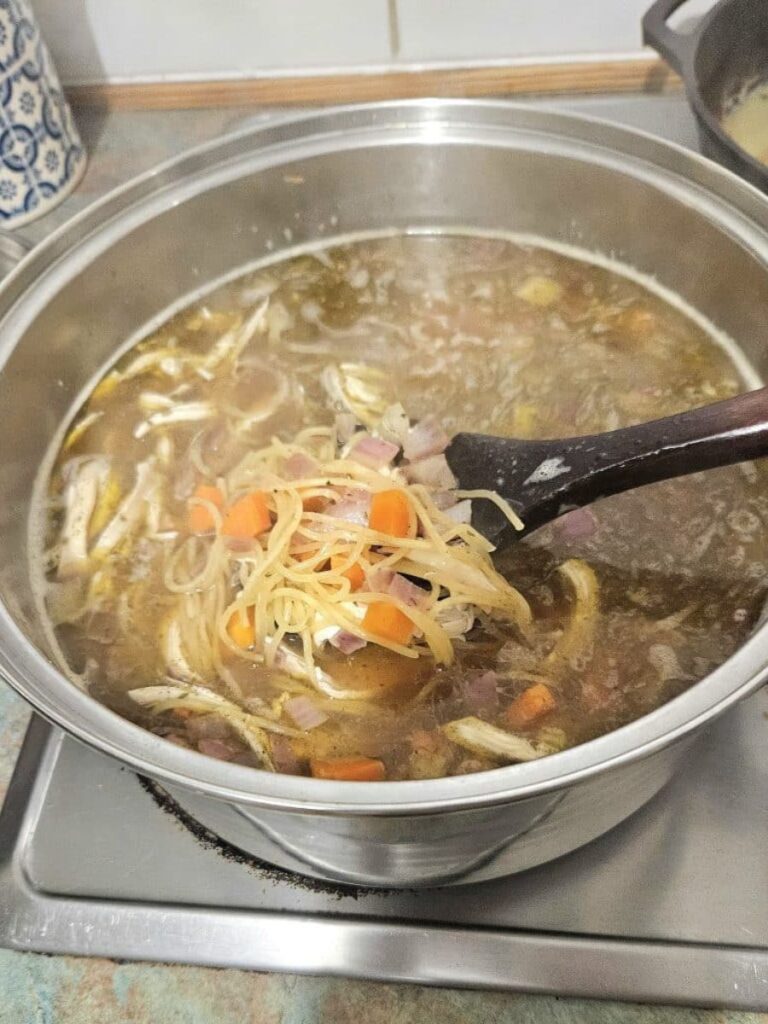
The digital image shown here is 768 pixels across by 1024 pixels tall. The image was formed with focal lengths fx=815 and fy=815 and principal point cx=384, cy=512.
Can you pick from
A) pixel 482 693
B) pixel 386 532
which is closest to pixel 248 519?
pixel 386 532

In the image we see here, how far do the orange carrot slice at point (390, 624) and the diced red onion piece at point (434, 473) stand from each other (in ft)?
0.77

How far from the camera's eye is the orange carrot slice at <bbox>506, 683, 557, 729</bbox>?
1.13 m

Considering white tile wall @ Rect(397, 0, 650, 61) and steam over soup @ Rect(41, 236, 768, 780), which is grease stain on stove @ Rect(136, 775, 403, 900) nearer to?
steam over soup @ Rect(41, 236, 768, 780)

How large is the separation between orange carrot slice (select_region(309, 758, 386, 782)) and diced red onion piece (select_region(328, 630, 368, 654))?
0.17 meters

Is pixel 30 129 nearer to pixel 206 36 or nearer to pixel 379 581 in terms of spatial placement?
pixel 206 36

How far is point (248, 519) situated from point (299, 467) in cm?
13

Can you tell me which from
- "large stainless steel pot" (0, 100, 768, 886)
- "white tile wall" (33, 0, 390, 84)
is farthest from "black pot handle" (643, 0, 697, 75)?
"white tile wall" (33, 0, 390, 84)

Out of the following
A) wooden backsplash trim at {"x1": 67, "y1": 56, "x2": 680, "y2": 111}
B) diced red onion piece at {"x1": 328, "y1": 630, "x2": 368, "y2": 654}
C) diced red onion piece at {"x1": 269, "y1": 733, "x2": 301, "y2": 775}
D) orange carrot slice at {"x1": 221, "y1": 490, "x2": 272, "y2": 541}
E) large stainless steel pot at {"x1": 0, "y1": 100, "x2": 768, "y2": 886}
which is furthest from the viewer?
wooden backsplash trim at {"x1": 67, "y1": 56, "x2": 680, "y2": 111}

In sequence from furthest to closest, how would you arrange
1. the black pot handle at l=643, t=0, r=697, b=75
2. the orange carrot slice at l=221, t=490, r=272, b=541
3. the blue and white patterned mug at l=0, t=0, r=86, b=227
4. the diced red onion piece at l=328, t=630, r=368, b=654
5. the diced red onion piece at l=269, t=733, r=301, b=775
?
the blue and white patterned mug at l=0, t=0, r=86, b=227
the black pot handle at l=643, t=0, r=697, b=75
the orange carrot slice at l=221, t=490, r=272, b=541
the diced red onion piece at l=328, t=630, r=368, b=654
the diced red onion piece at l=269, t=733, r=301, b=775

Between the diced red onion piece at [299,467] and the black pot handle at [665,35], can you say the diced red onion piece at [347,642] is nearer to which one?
the diced red onion piece at [299,467]

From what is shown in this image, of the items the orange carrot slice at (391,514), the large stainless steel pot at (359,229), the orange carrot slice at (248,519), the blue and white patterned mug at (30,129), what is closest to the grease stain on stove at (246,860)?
the large stainless steel pot at (359,229)

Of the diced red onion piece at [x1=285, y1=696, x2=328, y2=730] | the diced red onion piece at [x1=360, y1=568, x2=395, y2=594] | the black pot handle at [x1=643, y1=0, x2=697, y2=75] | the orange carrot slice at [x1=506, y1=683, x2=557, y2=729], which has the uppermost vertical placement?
the black pot handle at [x1=643, y1=0, x2=697, y2=75]

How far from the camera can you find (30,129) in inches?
73.4

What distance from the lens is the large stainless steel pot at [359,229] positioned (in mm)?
996
